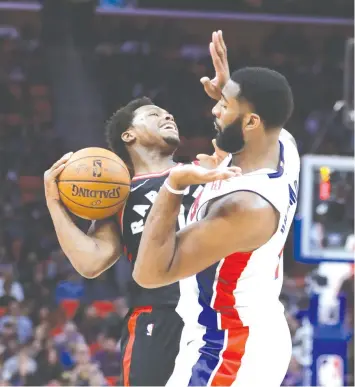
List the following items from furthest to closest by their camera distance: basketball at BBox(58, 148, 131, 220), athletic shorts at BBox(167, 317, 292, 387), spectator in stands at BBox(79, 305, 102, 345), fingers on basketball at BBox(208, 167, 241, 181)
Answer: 1. spectator in stands at BBox(79, 305, 102, 345)
2. basketball at BBox(58, 148, 131, 220)
3. athletic shorts at BBox(167, 317, 292, 387)
4. fingers on basketball at BBox(208, 167, 241, 181)

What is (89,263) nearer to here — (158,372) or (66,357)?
(158,372)

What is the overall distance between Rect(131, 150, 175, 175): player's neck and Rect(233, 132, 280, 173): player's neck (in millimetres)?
1020

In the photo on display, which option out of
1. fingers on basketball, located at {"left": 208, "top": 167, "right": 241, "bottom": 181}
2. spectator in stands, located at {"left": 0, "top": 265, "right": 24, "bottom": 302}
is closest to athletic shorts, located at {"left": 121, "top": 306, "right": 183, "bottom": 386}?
fingers on basketball, located at {"left": 208, "top": 167, "right": 241, "bottom": 181}

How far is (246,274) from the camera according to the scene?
3.47m

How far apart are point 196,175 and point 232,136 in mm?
375

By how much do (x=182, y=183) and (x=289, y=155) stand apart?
749 millimetres

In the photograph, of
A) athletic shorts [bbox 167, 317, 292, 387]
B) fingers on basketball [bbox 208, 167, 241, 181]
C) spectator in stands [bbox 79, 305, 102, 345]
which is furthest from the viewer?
spectator in stands [bbox 79, 305, 102, 345]

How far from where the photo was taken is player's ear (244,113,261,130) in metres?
3.41

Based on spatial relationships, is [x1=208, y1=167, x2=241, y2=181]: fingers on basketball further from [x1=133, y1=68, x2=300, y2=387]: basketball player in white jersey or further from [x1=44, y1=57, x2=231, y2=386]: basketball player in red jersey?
[x1=44, y1=57, x2=231, y2=386]: basketball player in red jersey

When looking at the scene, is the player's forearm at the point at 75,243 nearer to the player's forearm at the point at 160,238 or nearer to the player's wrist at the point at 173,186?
the player's forearm at the point at 160,238

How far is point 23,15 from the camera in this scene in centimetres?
1482

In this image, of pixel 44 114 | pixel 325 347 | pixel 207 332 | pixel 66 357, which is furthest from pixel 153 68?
pixel 207 332

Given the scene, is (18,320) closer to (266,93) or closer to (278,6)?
(266,93)

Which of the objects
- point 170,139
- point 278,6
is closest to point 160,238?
point 170,139
